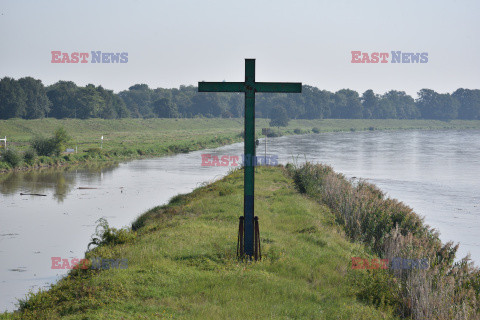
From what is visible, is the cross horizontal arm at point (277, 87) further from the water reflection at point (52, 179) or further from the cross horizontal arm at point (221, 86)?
the water reflection at point (52, 179)

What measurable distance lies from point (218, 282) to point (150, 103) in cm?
16262

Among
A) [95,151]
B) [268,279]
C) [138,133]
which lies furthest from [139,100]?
[268,279]

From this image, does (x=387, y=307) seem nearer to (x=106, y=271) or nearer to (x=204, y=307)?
(x=204, y=307)

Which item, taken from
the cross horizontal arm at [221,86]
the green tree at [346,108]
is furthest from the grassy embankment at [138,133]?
the cross horizontal arm at [221,86]

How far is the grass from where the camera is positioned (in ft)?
27.4

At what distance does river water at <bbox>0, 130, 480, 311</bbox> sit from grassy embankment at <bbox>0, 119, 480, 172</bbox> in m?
6.75

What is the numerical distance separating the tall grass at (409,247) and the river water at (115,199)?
2743 mm

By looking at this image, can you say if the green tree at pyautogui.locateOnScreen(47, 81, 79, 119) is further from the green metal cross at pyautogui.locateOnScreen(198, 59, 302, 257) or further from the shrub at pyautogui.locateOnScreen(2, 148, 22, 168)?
the green metal cross at pyautogui.locateOnScreen(198, 59, 302, 257)

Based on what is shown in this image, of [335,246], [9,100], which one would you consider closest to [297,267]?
[335,246]

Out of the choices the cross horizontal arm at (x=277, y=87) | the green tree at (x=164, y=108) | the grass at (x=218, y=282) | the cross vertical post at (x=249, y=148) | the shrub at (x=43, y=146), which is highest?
the green tree at (x=164, y=108)

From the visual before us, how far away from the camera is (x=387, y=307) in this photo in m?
8.76

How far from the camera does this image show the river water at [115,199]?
16719 mm

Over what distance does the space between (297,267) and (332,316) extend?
2.62 m

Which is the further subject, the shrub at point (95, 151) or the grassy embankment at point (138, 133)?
the grassy embankment at point (138, 133)
